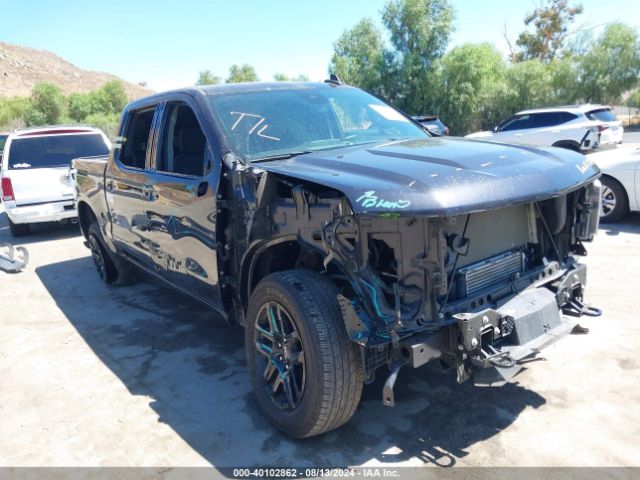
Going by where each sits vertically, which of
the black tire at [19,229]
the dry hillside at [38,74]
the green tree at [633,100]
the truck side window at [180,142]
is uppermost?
the dry hillside at [38,74]

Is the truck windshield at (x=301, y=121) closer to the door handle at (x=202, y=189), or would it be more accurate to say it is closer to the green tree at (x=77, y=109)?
the door handle at (x=202, y=189)

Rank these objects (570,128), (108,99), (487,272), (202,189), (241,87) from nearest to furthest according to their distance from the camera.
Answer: (487,272) < (202,189) < (241,87) < (570,128) < (108,99)

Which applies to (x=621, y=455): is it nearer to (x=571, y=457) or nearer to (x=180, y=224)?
(x=571, y=457)

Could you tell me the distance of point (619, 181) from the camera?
7.35 m

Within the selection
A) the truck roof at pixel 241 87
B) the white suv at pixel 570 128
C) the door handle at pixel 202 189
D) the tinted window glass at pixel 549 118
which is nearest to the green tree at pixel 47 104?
the white suv at pixel 570 128

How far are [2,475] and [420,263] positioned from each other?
8.54 ft

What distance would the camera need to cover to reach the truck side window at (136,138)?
4891mm

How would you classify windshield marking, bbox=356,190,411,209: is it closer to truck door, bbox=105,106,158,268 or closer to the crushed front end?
the crushed front end

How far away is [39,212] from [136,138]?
513cm

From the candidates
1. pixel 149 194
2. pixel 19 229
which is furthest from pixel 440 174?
pixel 19 229

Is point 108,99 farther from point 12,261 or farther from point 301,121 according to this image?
point 301,121

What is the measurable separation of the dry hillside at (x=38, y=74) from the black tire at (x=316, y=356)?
75789mm

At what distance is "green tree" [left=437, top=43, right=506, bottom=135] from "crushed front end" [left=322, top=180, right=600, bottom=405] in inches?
990

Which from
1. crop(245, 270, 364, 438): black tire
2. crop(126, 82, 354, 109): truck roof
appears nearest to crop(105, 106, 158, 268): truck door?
crop(126, 82, 354, 109): truck roof
